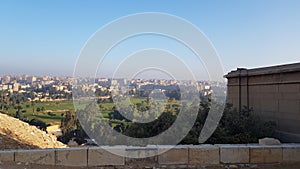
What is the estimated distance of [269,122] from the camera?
7383 millimetres

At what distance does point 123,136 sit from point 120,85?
1315 millimetres

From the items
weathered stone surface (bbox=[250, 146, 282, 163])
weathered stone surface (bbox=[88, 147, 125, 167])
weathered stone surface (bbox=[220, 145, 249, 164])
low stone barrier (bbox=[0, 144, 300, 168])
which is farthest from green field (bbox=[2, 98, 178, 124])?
weathered stone surface (bbox=[250, 146, 282, 163])

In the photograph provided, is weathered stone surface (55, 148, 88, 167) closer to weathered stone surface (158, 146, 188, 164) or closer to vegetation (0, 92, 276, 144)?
weathered stone surface (158, 146, 188, 164)

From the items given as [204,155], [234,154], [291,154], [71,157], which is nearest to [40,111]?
[71,157]

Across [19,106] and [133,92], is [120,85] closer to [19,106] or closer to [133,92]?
[133,92]

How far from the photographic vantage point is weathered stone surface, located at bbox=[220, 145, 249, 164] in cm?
542

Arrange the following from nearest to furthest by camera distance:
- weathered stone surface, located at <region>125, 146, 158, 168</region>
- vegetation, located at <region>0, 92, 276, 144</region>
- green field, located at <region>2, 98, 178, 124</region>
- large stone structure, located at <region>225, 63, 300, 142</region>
A: weathered stone surface, located at <region>125, 146, 158, 168</region> < vegetation, located at <region>0, 92, 276, 144</region> < large stone structure, located at <region>225, 63, 300, 142</region> < green field, located at <region>2, 98, 178, 124</region>

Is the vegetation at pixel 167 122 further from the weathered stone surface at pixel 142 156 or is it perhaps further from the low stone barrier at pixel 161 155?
the weathered stone surface at pixel 142 156

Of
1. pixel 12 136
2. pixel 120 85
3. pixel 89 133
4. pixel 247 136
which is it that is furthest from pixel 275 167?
pixel 12 136

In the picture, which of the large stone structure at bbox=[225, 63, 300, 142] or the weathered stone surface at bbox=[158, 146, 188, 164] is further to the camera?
the large stone structure at bbox=[225, 63, 300, 142]

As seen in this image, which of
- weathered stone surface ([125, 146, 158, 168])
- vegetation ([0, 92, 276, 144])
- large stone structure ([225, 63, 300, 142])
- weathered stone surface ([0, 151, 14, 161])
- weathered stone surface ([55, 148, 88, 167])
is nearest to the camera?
weathered stone surface ([0, 151, 14, 161])

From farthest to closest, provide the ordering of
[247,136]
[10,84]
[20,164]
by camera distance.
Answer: [10,84]
[247,136]
[20,164]

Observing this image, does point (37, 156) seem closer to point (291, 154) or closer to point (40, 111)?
point (291, 154)

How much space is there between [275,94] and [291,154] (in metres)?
2.51
